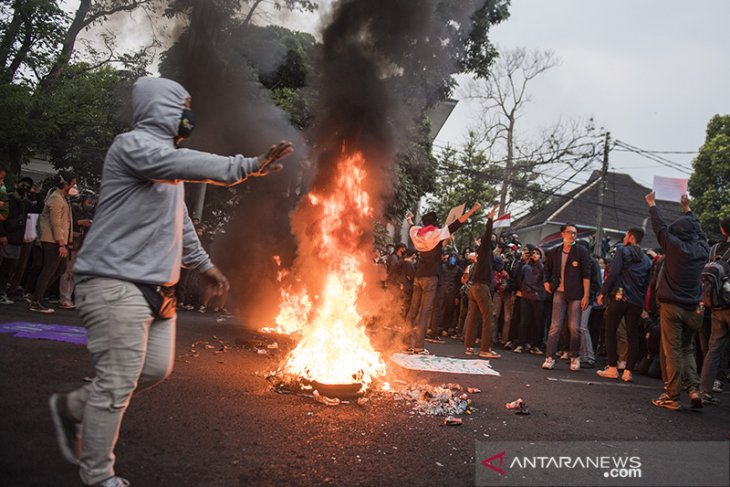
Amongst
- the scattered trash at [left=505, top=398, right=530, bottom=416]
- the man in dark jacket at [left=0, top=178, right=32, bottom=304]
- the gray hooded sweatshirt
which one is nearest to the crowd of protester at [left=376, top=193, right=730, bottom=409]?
the scattered trash at [left=505, top=398, right=530, bottom=416]

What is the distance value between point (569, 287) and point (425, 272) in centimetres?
223

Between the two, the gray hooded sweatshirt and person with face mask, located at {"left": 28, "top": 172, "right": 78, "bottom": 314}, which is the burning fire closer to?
the gray hooded sweatshirt

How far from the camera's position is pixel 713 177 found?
2350 cm

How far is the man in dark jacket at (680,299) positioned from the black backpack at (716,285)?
0.24 meters

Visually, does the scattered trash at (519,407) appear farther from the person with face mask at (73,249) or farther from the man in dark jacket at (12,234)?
the man in dark jacket at (12,234)

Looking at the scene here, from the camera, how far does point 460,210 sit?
7582 millimetres

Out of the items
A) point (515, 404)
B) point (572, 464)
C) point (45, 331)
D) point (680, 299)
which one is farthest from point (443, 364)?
point (45, 331)

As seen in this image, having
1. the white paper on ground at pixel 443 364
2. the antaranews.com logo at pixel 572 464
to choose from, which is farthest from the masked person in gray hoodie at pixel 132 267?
the white paper on ground at pixel 443 364

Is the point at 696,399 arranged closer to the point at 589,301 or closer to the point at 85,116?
the point at 589,301

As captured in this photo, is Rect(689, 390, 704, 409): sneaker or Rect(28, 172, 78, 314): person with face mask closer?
Rect(689, 390, 704, 409): sneaker

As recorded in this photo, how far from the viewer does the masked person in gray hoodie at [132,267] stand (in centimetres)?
246

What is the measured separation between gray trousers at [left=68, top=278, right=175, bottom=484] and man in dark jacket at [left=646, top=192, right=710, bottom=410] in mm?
5268

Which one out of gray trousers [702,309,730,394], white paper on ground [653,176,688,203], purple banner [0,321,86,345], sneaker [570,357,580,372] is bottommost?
purple banner [0,321,86,345]

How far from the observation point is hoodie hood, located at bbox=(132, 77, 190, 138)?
109 inches
